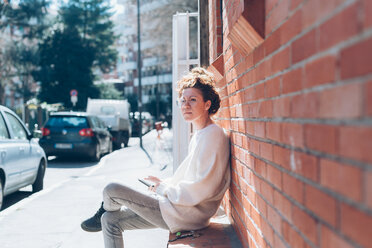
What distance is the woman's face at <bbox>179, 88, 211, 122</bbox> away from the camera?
136 inches

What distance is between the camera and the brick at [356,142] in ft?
3.14

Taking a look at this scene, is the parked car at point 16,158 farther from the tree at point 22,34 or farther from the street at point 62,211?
the tree at point 22,34

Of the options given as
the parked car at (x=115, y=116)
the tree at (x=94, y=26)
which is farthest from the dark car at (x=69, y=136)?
the tree at (x=94, y=26)

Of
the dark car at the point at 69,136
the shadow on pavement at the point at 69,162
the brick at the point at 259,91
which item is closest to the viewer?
the brick at the point at 259,91

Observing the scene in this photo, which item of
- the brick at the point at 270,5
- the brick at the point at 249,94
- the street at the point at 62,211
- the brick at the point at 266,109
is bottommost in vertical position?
the street at the point at 62,211

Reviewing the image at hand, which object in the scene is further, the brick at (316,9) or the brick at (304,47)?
the brick at (304,47)

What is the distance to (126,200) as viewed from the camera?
3.34m

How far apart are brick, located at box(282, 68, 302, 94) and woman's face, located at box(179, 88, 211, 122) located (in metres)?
1.74

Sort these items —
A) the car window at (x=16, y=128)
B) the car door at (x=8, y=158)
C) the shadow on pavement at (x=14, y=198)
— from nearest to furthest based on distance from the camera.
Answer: the car door at (x=8, y=158) → the shadow on pavement at (x=14, y=198) → the car window at (x=16, y=128)

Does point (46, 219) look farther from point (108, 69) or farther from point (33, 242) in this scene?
point (108, 69)

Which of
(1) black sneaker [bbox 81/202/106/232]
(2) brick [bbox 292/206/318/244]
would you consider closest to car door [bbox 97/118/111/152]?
(1) black sneaker [bbox 81/202/106/232]

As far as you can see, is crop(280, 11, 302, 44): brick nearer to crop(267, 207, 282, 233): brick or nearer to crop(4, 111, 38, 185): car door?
crop(267, 207, 282, 233): brick

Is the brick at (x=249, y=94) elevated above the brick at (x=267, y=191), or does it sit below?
above

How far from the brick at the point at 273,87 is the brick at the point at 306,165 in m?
0.39
